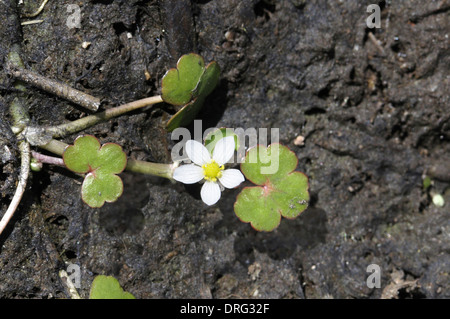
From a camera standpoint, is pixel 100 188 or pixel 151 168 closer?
pixel 100 188

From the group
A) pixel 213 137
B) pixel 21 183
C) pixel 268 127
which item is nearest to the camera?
pixel 21 183

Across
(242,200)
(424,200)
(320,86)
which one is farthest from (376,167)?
(242,200)

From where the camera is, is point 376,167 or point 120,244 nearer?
point 120,244

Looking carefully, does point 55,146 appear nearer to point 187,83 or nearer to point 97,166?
point 97,166

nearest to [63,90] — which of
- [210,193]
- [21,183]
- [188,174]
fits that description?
[21,183]

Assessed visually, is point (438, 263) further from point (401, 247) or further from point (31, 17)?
point (31, 17)

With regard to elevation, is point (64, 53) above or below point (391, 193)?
above
